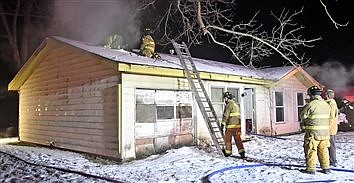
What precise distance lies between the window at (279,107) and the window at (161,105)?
230 inches

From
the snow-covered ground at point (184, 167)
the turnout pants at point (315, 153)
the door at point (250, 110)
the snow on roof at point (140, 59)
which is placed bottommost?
the snow-covered ground at point (184, 167)

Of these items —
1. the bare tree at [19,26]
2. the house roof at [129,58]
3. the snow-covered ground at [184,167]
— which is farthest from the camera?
the bare tree at [19,26]

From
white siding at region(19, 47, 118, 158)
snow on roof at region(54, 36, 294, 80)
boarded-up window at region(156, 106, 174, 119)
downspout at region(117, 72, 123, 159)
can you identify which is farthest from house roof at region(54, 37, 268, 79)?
boarded-up window at region(156, 106, 174, 119)

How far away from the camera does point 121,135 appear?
349 inches

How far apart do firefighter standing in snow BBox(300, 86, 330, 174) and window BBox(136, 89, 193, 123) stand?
4.21 metres

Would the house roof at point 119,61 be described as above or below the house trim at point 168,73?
above

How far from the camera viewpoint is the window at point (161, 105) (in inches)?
370

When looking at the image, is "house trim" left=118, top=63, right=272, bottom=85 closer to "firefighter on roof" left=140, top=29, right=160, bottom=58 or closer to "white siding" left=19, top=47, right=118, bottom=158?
"white siding" left=19, top=47, right=118, bottom=158

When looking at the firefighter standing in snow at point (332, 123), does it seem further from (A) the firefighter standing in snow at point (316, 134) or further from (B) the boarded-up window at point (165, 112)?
(B) the boarded-up window at point (165, 112)

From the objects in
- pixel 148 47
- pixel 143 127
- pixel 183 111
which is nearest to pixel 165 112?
pixel 183 111

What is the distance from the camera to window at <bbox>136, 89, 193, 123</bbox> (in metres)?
9.41

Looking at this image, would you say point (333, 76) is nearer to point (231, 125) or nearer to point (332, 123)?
point (231, 125)

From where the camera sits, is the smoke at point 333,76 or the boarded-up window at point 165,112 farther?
the smoke at point 333,76

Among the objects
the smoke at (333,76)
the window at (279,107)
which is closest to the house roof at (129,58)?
the window at (279,107)
